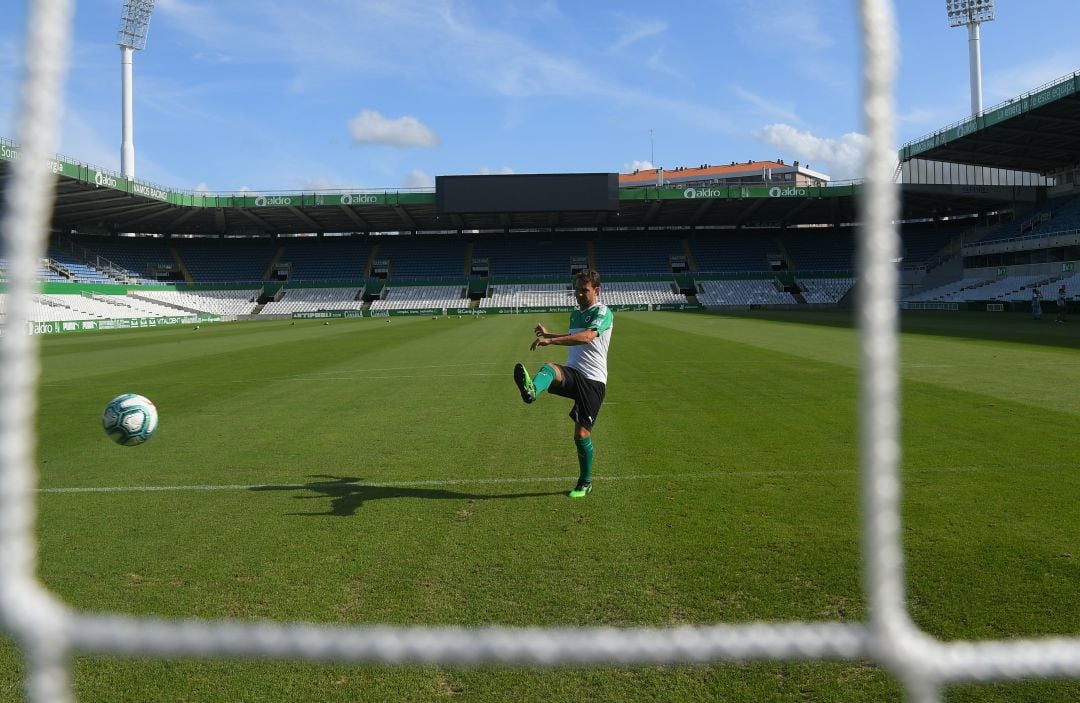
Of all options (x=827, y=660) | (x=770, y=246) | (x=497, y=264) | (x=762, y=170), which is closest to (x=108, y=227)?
(x=497, y=264)

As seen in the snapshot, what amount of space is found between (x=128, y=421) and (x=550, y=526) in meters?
3.69

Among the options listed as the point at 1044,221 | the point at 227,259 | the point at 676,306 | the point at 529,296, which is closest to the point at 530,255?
the point at 529,296

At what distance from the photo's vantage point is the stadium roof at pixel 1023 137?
31828mm

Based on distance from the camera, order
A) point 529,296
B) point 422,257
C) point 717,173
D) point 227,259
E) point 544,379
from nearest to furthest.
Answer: point 544,379 → point 529,296 → point 227,259 → point 422,257 → point 717,173

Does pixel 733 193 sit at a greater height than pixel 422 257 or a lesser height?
greater

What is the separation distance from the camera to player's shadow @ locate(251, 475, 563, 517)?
5.16 metres

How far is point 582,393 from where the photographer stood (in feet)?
17.4

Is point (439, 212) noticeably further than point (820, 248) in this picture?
No

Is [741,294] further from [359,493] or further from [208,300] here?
[359,493]

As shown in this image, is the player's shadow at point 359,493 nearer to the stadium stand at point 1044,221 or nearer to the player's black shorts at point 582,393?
the player's black shorts at point 582,393

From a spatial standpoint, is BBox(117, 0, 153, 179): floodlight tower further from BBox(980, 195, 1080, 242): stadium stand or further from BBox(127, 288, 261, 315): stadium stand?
BBox(980, 195, 1080, 242): stadium stand

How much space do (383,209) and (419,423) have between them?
158ft

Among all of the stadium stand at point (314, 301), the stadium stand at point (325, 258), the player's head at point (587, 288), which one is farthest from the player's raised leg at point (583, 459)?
the stadium stand at point (325, 258)

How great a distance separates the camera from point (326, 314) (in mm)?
51344
